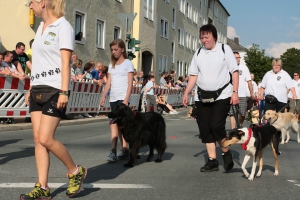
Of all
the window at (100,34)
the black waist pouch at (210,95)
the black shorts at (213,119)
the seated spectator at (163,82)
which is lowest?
the black shorts at (213,119)

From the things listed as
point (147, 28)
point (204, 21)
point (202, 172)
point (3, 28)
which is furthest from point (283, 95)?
point (204, 21)

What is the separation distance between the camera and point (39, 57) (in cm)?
489

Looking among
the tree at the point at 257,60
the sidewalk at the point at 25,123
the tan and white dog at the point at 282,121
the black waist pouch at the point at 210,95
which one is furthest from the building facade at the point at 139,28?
the tree at the point at 257,60

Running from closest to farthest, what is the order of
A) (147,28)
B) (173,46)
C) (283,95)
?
(283,95), (147,28), (173,46)

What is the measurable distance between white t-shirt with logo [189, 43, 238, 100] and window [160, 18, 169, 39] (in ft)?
119

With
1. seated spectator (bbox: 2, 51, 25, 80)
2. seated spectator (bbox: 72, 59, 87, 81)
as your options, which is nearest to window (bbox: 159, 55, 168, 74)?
seated spectator (bbox: 72, 59, 87, 81)

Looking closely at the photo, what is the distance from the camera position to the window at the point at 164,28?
43.0 m

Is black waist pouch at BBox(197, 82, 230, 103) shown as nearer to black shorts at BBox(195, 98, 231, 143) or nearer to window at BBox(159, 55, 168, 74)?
black shorts at BBox(195, 98, 231, 143)

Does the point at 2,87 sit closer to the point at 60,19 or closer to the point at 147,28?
the point at 60,19

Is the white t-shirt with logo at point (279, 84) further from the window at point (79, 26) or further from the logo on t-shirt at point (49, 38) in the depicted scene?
the window at point (79, 26)

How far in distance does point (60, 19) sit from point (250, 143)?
317 cm

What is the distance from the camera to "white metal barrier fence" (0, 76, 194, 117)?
45.1ft

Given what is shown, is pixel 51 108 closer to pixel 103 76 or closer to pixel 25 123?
pixel 25 123

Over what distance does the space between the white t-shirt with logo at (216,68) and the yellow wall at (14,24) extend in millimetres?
15181
